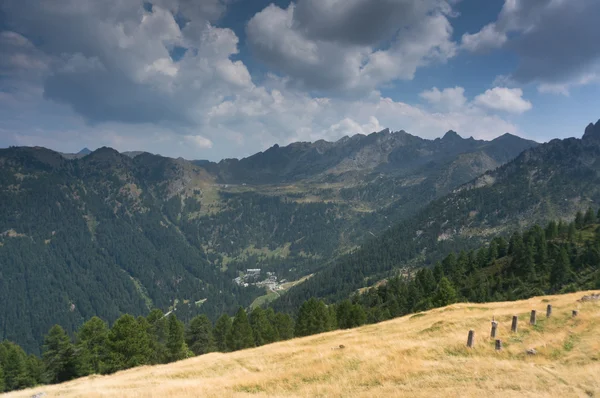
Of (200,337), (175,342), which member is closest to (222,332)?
(200,337)

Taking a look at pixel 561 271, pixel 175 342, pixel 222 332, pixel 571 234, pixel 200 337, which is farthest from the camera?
pixel 571 234

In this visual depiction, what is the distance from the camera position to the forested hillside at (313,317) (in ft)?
223

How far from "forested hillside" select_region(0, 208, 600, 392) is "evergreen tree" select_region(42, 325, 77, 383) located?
6.8 inches

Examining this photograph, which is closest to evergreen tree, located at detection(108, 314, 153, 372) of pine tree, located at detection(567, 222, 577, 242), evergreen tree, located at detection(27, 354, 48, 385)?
evergreen tree, located at detection(27, 354, 48, 385)

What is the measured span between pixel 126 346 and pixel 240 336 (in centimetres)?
2769

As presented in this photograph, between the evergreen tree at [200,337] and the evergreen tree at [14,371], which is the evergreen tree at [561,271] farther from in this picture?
the evergreen tree at [14,371]

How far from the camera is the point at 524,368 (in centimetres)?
2164

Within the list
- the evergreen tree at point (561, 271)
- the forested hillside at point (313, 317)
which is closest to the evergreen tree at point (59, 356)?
the forested hillside at point (313, 317)

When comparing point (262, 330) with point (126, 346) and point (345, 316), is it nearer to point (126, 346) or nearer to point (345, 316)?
point (345, 316)

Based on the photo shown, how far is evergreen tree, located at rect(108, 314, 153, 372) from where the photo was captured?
61.4m

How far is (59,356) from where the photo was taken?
2662 inches

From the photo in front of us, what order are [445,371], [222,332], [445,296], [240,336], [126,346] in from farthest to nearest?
[222,332] < [445,296] < [240,336] < [126,346] < [445,371]

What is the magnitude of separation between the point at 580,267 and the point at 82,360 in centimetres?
13117

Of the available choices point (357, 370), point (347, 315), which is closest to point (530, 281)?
point (347, 315)
